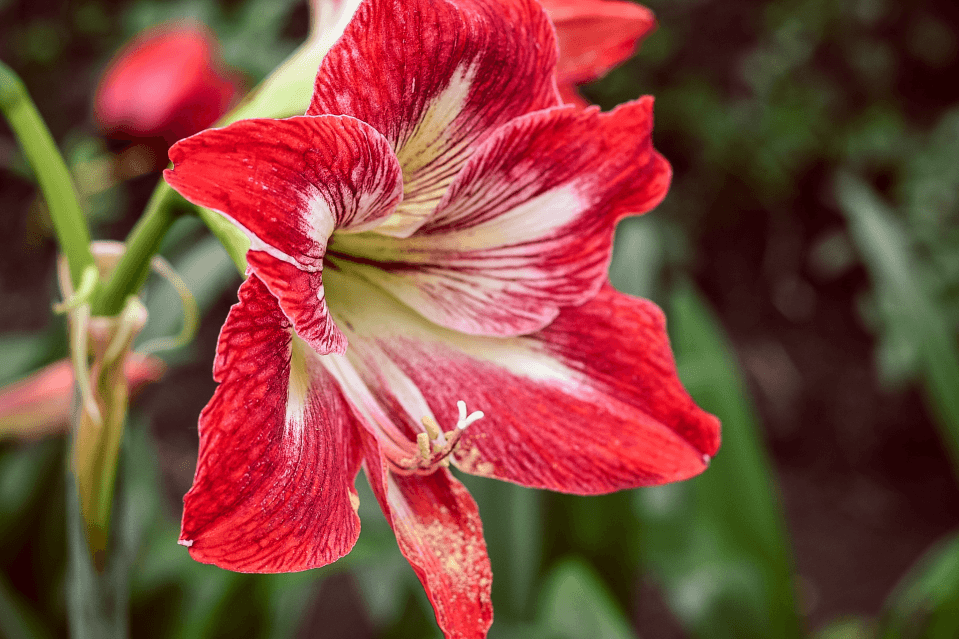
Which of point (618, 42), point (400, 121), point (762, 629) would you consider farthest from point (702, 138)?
point (400, 121)

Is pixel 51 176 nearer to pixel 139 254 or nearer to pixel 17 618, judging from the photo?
pixel 139 254

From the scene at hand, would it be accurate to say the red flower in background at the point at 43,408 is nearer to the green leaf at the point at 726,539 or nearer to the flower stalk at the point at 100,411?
the flower stalk at the point at 100,411

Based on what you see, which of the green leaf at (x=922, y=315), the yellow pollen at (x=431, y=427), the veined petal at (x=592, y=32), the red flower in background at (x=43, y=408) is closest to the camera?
the yellow pollen at (x=431, y=427)

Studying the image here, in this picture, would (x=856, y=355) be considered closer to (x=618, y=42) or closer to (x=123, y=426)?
(x=618, y=42)

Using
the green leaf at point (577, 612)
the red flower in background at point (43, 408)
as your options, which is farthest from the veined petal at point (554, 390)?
the green leaf at point (577, 612)

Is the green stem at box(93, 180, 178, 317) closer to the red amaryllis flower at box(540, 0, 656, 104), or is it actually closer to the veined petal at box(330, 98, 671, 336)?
the veined petal at box(330, 98, 671, 336)

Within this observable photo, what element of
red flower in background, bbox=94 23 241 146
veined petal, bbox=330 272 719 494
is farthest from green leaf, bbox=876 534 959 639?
red flower in background, bbox=94 23 241 146
